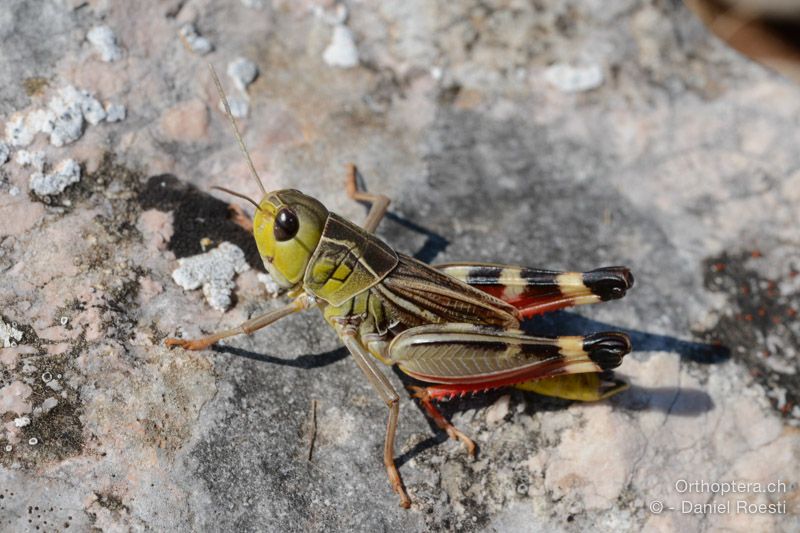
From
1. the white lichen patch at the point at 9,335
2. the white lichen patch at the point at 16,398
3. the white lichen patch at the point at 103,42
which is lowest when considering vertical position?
the white lichen patch at the point at 16,398

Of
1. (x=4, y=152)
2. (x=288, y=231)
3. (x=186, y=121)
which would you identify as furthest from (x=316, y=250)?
(x=4, y=152)

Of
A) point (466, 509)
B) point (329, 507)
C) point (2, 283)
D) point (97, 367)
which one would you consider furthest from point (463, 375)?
point (2, 283)

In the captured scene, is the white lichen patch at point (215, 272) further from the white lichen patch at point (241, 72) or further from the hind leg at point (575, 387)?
the hind leg at point (575, 387)

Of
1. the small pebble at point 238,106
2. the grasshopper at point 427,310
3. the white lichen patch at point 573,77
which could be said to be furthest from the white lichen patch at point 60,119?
the white lichen patch at point 573,77

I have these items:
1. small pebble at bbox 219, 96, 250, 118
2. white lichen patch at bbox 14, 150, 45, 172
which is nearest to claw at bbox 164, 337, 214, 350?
white lichen patch at bbox 14, 150, 45, 172

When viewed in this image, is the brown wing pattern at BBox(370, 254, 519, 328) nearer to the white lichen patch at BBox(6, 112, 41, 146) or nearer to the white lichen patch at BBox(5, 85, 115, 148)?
the white lichen patch at BBox(5, 85, 115, 148)

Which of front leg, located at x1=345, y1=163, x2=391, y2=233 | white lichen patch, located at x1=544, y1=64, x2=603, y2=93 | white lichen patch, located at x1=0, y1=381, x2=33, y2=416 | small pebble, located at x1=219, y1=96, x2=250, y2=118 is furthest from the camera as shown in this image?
white lichen patch, located at x1=544, y1=64, x2=603, y2=93
